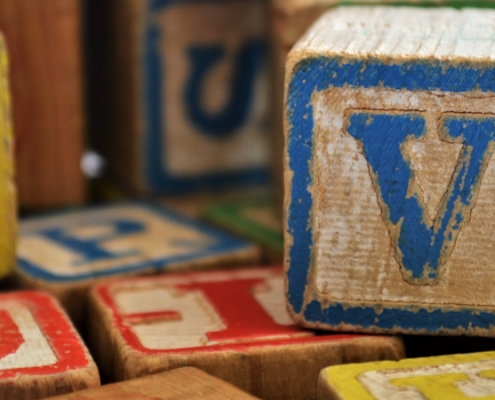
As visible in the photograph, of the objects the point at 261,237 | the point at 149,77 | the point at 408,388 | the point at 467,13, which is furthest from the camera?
the point at 149,77

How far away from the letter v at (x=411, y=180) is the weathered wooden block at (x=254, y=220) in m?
0.35

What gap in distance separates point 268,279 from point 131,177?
1.56 feet

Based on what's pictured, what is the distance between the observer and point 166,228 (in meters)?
1.17

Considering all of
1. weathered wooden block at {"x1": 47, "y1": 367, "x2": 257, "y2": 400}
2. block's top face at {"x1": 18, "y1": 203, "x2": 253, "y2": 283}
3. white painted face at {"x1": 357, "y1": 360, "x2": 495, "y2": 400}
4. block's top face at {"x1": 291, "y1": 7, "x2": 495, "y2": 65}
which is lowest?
block's top face at {"x1": 18, "y1": 203, "x2": 253, "y2": 283}

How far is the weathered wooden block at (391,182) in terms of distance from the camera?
0.70 meters

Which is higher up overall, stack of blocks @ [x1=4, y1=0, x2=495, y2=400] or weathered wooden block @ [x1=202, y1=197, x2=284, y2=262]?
stack of blocks @ [x1=4, y1=0, x2=495, y2=400]

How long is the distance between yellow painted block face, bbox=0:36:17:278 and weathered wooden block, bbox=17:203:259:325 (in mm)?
57

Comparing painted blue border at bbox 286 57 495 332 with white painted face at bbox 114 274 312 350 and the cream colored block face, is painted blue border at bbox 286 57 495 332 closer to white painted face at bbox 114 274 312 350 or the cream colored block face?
white painted face at bbox 114 274 312 350

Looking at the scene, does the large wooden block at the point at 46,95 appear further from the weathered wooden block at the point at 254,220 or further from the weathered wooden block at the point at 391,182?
the weathered wooden block at the point at 391,182

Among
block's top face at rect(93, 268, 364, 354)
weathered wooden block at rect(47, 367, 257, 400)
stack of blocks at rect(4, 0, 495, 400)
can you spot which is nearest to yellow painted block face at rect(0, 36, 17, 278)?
stack of blocks at rect(4, 0, 495, 400)

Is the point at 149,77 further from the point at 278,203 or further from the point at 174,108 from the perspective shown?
the point at 278,203

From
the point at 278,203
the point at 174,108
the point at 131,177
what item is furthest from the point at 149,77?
the point at 278,203

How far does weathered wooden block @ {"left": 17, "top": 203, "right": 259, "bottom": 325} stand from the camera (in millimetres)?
955

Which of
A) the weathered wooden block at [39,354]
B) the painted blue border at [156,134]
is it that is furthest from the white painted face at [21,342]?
the painted blue border at [156,134]
